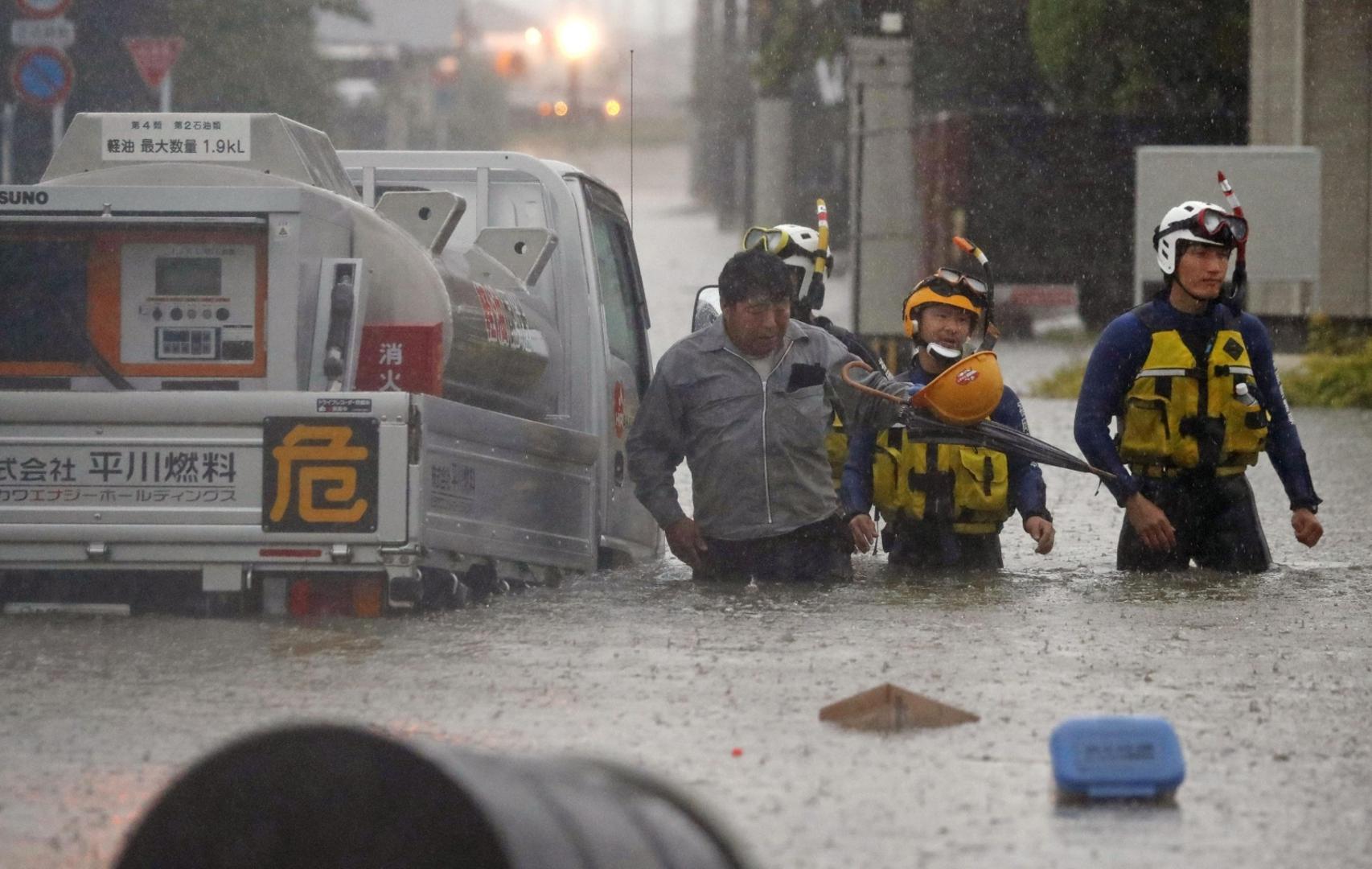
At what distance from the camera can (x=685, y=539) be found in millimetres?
9320

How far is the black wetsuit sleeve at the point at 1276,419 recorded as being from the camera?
9.52m

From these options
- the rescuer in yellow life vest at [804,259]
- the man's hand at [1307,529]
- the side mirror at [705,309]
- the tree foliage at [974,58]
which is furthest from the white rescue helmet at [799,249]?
the tree foliage at [974,58]

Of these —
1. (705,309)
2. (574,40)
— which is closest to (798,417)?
(705,309)

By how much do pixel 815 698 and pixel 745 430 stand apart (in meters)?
2.84

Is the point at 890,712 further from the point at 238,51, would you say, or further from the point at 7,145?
the point at 238,51

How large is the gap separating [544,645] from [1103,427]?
2868mm

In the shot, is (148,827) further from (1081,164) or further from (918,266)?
(918,266)

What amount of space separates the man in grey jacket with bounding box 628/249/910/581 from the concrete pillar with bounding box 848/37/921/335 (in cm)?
1519

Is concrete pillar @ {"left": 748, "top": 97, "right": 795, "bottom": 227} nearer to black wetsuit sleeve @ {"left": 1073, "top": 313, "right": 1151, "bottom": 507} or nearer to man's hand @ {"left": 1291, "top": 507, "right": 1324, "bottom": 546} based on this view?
black wetsuit sleeve @ {"left": 1073, "top": 313, "right": 1151, "bottom": 507}

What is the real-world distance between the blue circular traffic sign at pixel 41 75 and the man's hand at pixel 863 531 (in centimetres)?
1120

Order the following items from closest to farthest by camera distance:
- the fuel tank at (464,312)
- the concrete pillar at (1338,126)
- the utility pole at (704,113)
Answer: the fuel tank at (464,312), the concrete pillar at (1338,126), the utility pole at (704,113)

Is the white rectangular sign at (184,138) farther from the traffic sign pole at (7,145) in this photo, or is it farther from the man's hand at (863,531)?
the traffic sign pole at (7,145)

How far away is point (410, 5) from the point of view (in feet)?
346

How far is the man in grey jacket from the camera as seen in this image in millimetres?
9336
